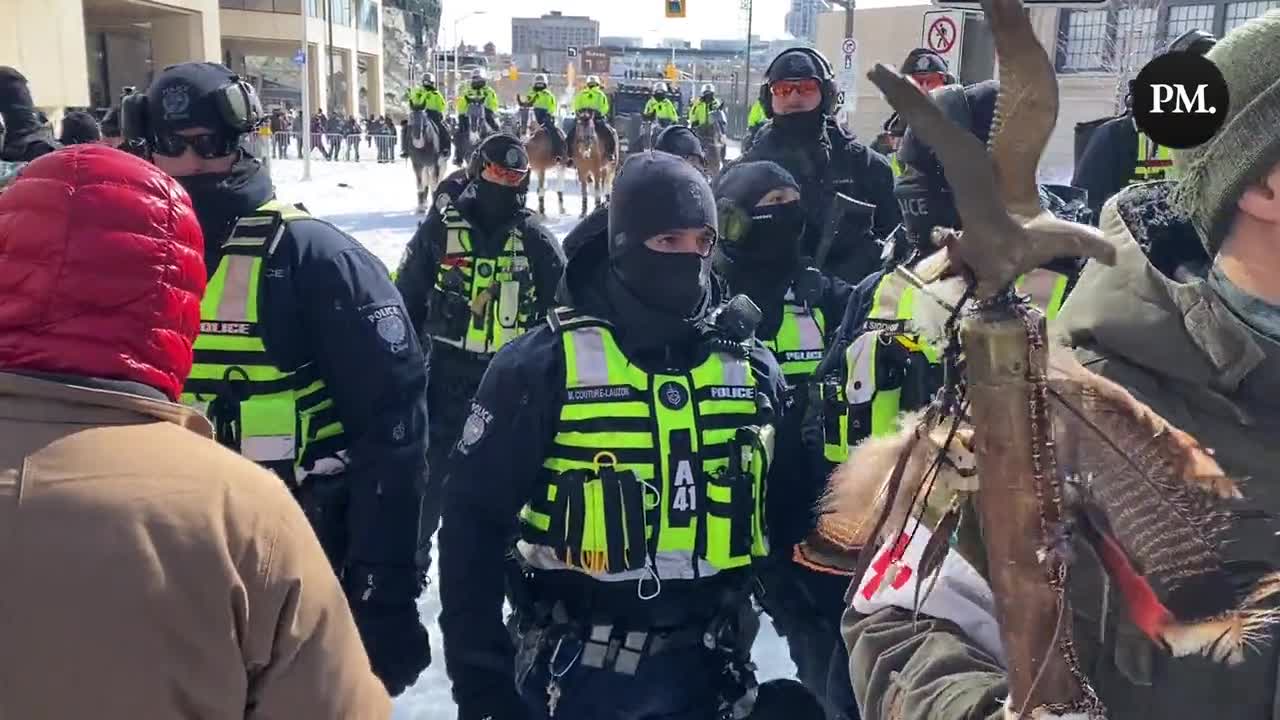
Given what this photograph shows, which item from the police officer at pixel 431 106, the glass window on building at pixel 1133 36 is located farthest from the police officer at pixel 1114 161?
the glass window on building at pixel 1133 36

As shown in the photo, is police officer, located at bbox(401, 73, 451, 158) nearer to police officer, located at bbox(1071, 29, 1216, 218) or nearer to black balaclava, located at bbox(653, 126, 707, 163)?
black balaclava, located at bbox(653, 126, 707, 163)

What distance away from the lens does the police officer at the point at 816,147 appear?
609 cm

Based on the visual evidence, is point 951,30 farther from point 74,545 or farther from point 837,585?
point 74,545

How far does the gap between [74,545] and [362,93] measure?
5517 centimetres

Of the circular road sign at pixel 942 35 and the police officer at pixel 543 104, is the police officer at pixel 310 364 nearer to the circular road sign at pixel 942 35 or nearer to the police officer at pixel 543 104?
the circular road sign at pixel 942 35

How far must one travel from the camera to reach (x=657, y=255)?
9.14 ft

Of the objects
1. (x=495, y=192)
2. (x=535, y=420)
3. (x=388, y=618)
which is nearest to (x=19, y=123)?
(x=495, y=192)

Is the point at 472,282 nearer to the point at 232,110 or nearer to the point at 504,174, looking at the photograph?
the point at 504,174

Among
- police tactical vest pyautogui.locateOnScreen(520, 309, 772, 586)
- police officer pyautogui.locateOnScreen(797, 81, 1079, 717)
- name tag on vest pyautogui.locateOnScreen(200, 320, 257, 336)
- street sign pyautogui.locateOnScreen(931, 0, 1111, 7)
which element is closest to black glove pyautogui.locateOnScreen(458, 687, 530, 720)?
police tactical vest pyautogui.locateOnScreen(520, 309, 772, 586)

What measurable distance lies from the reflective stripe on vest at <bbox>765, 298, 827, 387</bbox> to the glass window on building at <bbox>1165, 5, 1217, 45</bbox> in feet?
68.1

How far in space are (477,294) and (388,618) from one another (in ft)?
Result: 8.72

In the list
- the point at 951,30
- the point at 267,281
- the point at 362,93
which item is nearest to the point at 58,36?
the point at 951,30

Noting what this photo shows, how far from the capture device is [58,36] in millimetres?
21203

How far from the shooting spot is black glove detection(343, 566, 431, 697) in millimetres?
2848
